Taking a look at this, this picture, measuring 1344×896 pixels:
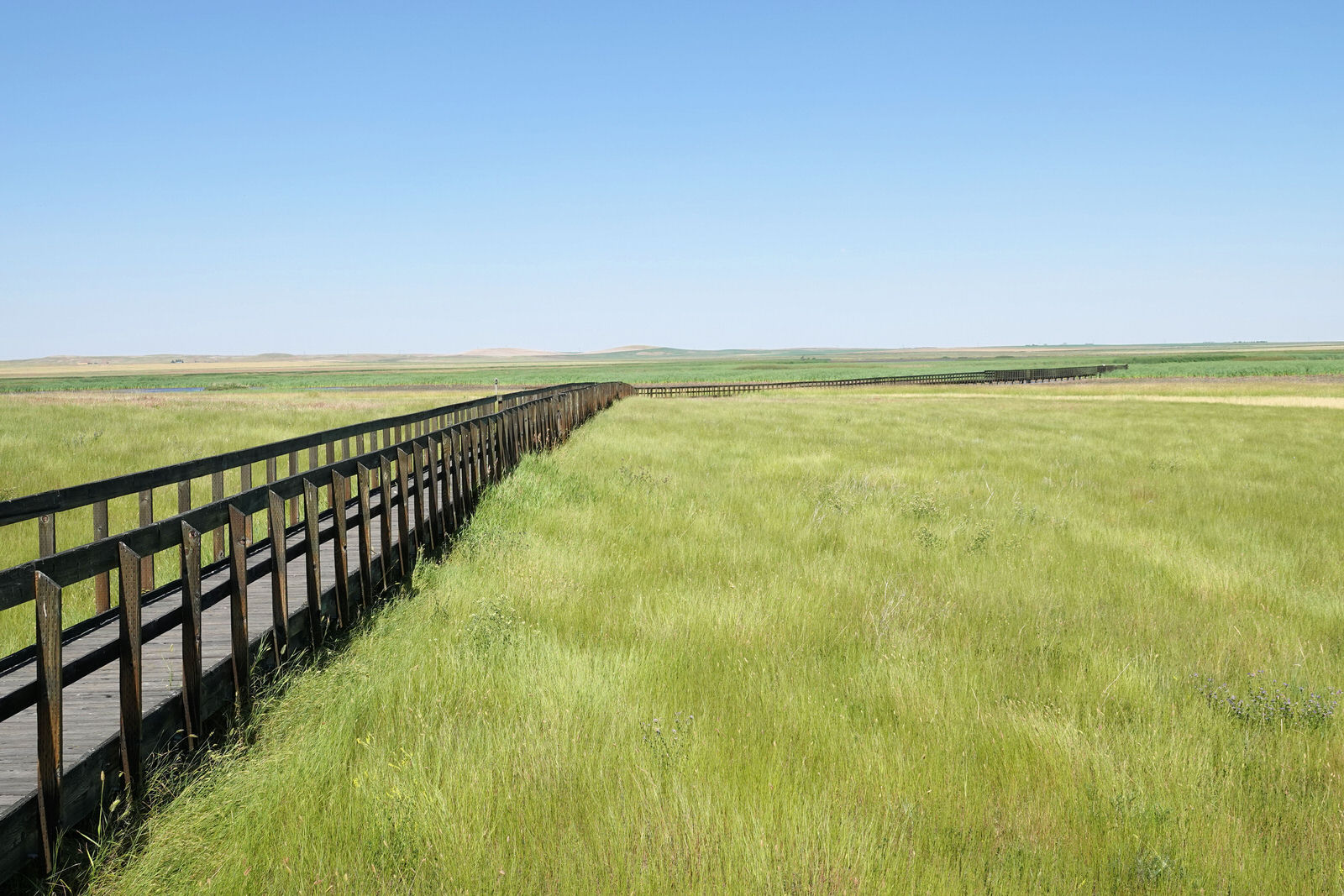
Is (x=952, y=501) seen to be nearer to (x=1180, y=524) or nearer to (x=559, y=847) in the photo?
(x=1180, y=524)

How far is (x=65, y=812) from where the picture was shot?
3.14 meters

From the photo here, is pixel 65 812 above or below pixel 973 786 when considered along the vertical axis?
above

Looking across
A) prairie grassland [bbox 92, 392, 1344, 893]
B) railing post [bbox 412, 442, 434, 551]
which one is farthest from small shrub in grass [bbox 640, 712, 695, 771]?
railing post [bbox 412, 442, 434, 551]

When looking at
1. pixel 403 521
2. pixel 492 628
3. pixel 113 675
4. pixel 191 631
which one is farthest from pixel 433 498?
pixel 191 631

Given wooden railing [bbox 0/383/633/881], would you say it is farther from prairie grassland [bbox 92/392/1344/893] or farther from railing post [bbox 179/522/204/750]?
prairie grassland [bbox 92/392/1344/893]

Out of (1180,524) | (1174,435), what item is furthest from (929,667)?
(1174,435)

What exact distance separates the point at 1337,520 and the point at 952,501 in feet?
16.8

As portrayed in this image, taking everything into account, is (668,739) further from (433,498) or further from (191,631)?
(433,498)

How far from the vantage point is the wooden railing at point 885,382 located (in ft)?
220

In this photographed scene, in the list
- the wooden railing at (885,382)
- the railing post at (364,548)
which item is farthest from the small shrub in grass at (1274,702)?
the wooden railing at (885,382)

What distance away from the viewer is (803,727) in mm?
4512

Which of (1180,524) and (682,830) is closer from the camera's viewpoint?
(682,830)

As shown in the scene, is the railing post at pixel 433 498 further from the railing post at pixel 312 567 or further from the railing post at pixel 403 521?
the railing post at pixel 312 567

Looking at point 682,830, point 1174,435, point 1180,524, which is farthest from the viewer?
point 1174,435
